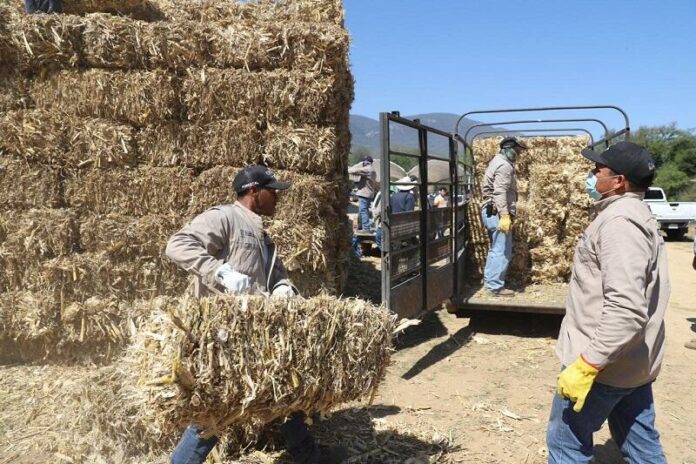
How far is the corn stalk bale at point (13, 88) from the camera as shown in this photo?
5211 mm

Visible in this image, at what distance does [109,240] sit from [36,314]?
3.39 feet

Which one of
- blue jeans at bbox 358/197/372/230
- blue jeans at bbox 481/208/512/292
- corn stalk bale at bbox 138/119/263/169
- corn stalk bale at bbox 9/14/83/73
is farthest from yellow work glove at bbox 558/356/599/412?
blue jeans at bbox 358/197/372/230

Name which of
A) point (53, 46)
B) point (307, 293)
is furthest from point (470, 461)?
point (53, 46)

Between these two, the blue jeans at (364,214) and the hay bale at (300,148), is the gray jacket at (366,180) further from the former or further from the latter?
the hay bale at (300,148)

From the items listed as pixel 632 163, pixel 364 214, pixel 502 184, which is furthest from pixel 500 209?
pixel 364 214

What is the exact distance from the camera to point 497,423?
461 cm

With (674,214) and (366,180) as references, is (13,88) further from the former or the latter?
(674,214)

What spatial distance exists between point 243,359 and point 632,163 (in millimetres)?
2188

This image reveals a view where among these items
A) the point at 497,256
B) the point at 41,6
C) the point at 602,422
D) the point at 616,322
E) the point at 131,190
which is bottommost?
the point at 602,422

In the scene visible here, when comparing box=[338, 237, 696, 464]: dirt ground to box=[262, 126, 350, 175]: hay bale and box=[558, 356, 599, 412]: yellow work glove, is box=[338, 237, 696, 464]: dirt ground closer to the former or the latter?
box=[558, 356, 599, 412]: yellow work glove

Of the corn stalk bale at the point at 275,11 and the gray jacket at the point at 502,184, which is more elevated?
the corn stalk bale at the point at 275,11

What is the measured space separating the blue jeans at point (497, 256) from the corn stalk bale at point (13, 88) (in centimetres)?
568

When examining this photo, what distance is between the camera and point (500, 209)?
7160 mm

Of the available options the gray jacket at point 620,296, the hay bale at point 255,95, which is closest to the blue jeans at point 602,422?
the gray jacket at point 620,296
